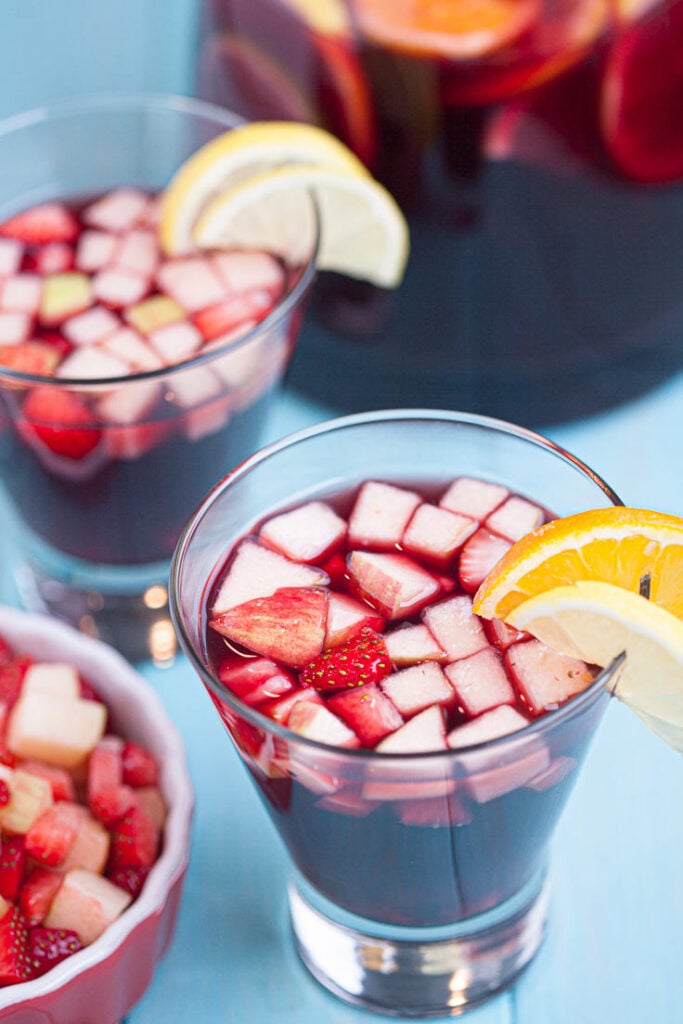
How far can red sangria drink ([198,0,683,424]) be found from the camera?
1255mm

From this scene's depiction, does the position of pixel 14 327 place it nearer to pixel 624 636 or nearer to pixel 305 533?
pixel 305 533

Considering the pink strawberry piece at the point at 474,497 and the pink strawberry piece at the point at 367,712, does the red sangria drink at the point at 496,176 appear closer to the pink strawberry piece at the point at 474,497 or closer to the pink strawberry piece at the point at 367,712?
the pink strawberry piece at the point at 474,497

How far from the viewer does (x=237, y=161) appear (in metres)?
1.38

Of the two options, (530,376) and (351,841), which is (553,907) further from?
(530,376)

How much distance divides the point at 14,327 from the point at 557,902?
2.46ft

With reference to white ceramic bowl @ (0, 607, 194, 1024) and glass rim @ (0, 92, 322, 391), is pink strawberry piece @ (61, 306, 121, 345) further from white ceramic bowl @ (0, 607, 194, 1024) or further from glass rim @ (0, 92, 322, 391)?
white ceramic bowl @ (0, 607, 194, 1024)

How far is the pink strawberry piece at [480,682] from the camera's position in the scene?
1.00 meters

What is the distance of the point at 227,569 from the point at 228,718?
0.49 ft

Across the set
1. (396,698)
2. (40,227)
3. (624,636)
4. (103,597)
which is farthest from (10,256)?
(624,636)

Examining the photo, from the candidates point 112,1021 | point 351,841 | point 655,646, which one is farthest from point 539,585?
point 112,1021

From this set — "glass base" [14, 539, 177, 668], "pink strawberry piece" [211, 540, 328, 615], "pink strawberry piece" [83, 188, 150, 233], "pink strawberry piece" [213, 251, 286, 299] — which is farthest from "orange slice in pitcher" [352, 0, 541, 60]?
"glass base" [14, 539, 177, 668]

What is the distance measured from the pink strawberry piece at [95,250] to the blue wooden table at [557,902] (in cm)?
25

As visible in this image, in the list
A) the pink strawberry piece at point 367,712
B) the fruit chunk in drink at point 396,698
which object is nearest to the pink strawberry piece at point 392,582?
the fruit chunk in drink at point 396,698

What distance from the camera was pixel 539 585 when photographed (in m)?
0.97
